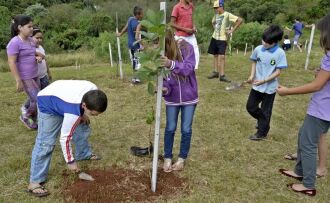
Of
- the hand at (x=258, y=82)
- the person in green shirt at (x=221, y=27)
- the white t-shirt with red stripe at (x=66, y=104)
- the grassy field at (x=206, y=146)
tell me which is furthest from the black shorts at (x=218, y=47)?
the white t-shirt with red stripe at (x=66, y=104)

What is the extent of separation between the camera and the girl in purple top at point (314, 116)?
10.3 ft

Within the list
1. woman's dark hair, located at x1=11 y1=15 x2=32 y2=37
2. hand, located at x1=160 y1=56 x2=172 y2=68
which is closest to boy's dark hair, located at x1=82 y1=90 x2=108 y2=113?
hand, located at x1=160 y1=56 x2=172 y2=68

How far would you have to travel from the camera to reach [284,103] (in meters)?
6.86

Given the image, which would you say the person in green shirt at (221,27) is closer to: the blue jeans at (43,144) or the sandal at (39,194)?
the blue jeans at (43,144)

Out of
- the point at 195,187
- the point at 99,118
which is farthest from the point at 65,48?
the point at 195,187

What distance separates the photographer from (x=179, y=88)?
3.64 meters

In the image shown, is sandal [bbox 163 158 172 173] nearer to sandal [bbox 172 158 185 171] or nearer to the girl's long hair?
sandal [bbox 172 158 185 171]

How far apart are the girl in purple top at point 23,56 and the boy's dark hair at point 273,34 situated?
289 centimetres

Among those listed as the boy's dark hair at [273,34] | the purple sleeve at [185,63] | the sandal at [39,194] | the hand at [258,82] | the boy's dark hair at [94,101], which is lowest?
the sandal at [39,194]

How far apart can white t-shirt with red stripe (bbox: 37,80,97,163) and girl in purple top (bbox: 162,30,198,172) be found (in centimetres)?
79

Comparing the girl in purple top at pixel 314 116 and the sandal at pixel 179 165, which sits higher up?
the girl in purple top at pixel 314 116

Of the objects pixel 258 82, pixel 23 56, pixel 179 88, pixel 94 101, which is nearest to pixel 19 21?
pixel 23 56

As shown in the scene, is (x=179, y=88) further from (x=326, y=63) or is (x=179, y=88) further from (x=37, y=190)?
(x=37, y=190)

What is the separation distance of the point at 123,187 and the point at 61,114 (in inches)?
38.2
